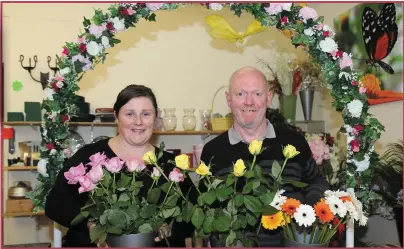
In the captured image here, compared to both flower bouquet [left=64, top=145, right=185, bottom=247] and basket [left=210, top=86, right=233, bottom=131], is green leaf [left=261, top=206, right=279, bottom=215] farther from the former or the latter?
basket [left=210, top=86, right=233, bottom=131]

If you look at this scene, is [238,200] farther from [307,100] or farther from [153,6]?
[307,100]

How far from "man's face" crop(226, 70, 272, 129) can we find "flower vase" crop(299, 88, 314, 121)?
2746mm

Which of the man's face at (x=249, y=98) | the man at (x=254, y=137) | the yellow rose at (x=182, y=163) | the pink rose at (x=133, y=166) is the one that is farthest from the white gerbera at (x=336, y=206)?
the man's face at (x=249, y=98)

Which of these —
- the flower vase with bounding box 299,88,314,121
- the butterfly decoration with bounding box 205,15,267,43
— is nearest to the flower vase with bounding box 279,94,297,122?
the flower vase with bounding box 299,88,314,121

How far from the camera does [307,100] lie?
4688mm

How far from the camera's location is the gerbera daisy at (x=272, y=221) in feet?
3.58

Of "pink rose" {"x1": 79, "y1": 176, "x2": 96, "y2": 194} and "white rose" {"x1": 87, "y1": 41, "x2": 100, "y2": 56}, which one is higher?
"white rose" {"x1": 87, "y1": 41, "x2": 100, "y2": 56}

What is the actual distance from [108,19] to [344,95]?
5.03 ft

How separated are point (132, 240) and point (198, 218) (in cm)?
18

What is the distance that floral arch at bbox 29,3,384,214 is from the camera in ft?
8.18

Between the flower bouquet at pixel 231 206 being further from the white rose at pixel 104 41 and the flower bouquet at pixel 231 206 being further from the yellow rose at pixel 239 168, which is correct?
the white rose at pixel 104 41

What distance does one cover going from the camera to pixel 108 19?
2.66 m

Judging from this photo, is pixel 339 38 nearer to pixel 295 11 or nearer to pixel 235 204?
pixel 295 11

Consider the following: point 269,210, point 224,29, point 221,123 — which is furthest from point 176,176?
point 221,123
